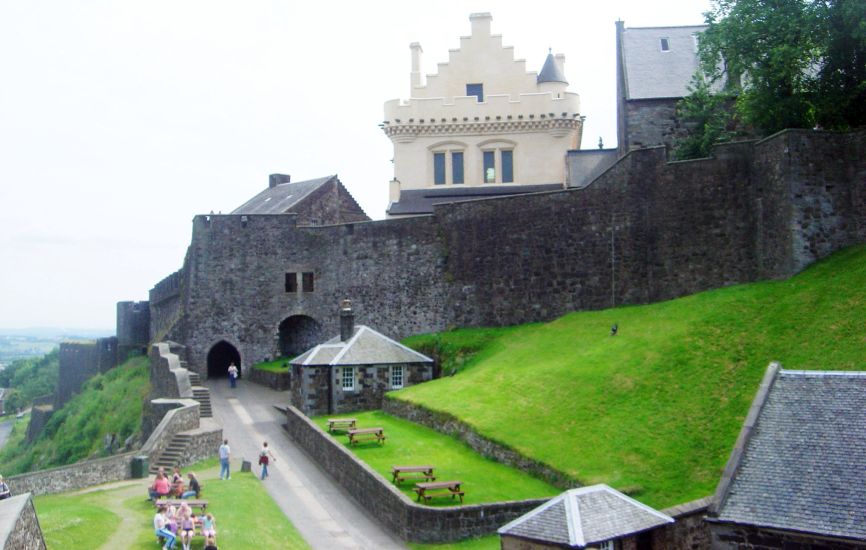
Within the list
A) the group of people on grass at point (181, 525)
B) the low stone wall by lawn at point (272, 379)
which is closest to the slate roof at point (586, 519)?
the group of people on grass at point (181, 525)

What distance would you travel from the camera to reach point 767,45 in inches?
1223

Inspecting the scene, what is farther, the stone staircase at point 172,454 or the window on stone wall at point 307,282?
the window on stone wall at point 307,282

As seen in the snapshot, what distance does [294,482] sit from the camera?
28.7 metres

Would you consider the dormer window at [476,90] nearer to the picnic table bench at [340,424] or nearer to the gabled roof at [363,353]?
the gabled roof at [363,353]

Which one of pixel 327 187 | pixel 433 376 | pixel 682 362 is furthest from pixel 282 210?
pixel 682 362

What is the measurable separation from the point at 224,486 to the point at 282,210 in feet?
84.5

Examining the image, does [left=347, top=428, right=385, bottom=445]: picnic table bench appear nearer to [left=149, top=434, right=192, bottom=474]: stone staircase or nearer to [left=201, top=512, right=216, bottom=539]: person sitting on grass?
[left=149, top=434, right=192, bottom=474]: stone staircase

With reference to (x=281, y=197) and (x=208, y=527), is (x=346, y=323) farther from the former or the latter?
(x=281, y=197)

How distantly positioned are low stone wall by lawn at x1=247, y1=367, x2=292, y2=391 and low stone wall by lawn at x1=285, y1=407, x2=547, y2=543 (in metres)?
16.0

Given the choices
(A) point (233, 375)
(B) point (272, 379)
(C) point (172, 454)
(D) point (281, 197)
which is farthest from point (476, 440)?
(D) point (281, 197)

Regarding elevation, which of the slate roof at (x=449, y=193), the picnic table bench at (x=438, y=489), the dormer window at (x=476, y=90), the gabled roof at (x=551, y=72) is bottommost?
the picnic table bench at (x=438, y=489)

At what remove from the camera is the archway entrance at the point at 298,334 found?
153ft

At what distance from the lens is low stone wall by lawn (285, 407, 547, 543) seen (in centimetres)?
2269

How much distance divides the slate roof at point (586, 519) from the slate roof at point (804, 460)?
1.85 m
